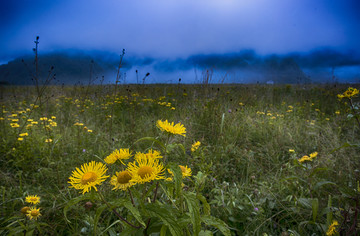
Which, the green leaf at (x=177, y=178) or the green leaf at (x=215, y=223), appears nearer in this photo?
the green leaf at (x=177, y=178)

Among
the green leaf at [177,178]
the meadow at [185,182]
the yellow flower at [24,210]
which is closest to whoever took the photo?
the green leaf at [177,178]

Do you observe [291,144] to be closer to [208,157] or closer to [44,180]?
[208,157]

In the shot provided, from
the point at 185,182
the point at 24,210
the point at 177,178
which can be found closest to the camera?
the point at 177,178

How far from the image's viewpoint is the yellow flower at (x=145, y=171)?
604 millimetres

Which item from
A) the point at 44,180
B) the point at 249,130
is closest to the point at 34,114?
the point at 44,180

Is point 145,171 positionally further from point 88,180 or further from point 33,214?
point 33,214

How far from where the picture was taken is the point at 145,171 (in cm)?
64

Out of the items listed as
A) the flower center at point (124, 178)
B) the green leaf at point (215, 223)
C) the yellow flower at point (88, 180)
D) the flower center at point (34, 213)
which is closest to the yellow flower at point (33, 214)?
the flower center at point (34, 213)

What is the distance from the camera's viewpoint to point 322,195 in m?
1.52

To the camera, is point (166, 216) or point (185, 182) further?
point (185, 182)

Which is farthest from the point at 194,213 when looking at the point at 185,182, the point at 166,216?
the point at 185,182

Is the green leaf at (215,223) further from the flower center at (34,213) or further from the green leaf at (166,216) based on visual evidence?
the flower center at (34,213)

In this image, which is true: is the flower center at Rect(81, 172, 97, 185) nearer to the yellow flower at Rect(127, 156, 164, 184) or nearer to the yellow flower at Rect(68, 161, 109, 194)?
the yellow flower at Rect(68, 161, 109, 194)

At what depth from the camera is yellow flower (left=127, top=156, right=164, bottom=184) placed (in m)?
0.60
